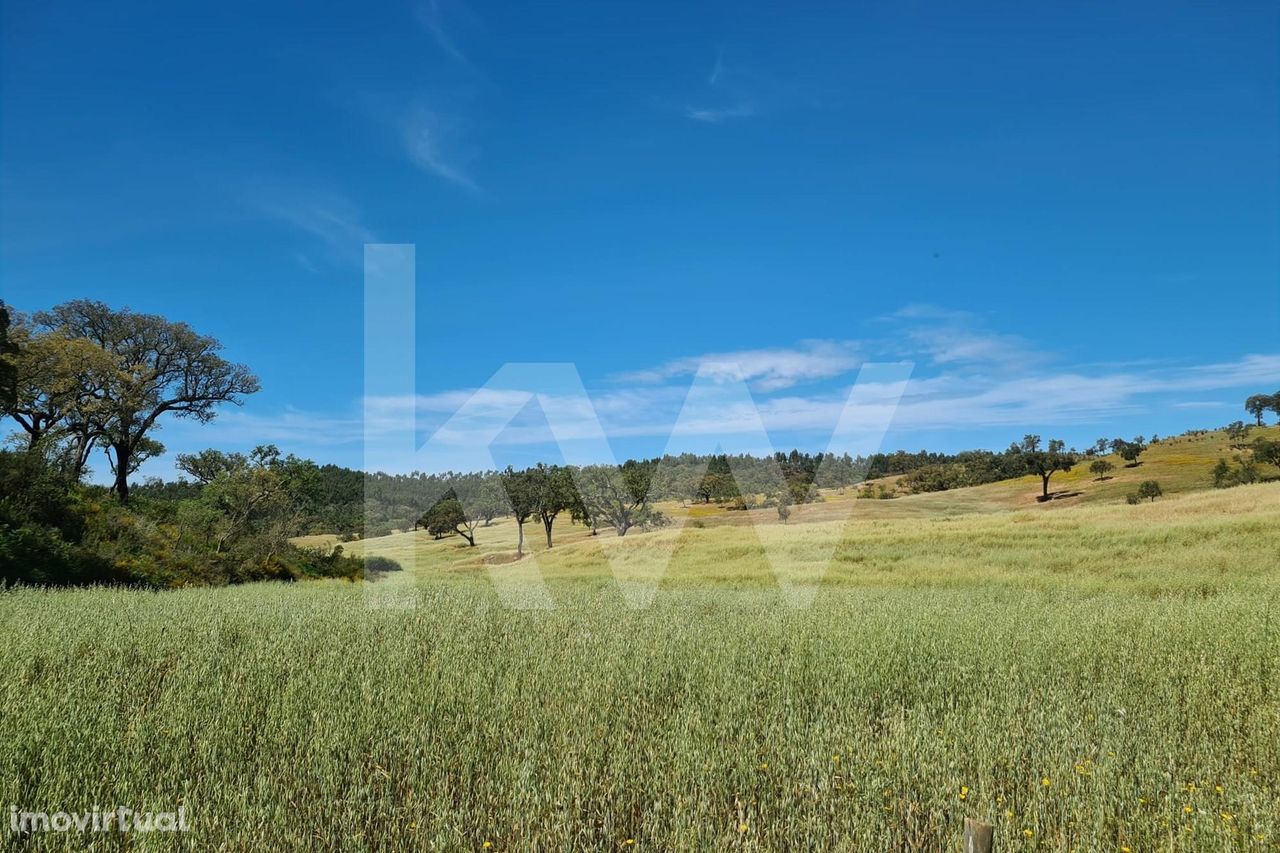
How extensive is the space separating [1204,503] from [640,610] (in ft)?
118

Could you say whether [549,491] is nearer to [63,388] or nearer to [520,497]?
[520,497]

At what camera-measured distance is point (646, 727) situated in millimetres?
4602

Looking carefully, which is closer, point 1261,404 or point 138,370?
point 138,370

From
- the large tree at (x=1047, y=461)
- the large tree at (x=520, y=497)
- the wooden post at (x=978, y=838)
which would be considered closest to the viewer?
the wooden post at (x=978, y=838)

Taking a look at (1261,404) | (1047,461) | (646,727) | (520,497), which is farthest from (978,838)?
(1261,404)

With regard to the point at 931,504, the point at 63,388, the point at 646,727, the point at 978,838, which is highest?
the point at 63,388

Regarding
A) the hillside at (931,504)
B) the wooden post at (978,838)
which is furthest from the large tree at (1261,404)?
the wooden post at (978,838)

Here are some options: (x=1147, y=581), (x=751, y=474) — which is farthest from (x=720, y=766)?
(x=751, y=474)

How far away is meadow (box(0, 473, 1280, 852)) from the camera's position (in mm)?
3344

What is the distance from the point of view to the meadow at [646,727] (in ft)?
11.0

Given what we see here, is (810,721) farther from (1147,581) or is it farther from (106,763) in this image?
(1147,581)

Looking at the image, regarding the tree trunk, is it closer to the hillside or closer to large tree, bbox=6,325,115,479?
large tree, bbox=6,325,115,479

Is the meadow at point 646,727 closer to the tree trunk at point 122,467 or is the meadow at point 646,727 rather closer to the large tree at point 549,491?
Answer: the tree trunk at point 122,467

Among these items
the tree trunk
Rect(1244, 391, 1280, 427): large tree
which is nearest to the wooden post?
the tree trunk
